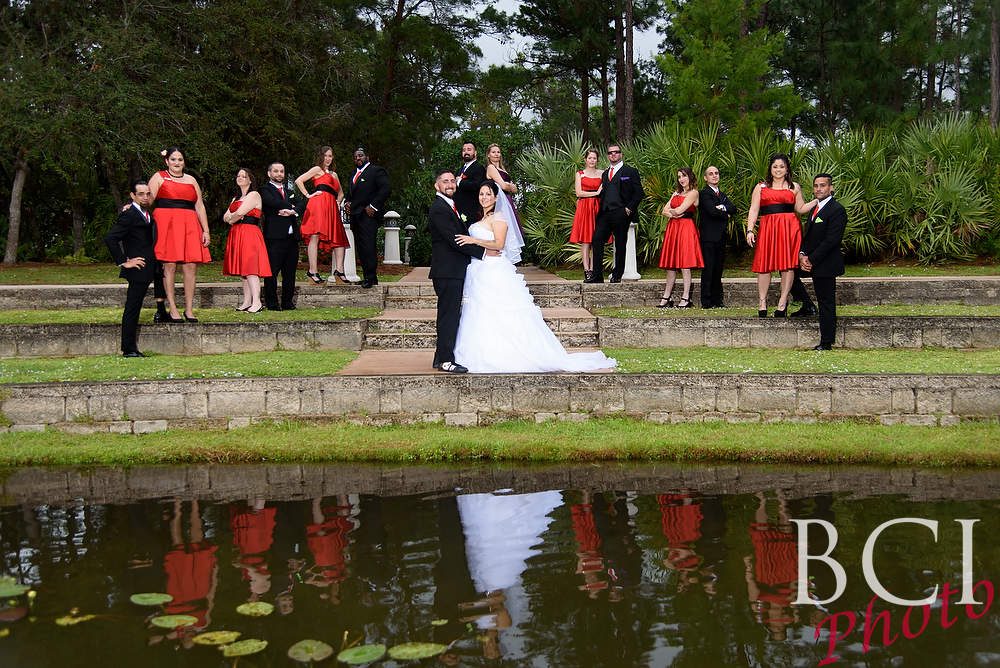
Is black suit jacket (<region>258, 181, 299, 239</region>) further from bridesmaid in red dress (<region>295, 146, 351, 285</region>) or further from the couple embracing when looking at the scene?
the couple embracing

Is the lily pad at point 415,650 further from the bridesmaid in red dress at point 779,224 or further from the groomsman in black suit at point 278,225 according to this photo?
the groomsman in black suit at point 278,225

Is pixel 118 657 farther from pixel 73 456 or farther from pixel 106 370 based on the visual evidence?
pixel 106 370

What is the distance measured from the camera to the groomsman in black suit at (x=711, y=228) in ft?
43.5

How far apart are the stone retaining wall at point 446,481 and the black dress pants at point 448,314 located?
2.11m

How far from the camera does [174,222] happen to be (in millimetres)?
11508

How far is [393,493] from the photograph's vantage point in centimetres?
675

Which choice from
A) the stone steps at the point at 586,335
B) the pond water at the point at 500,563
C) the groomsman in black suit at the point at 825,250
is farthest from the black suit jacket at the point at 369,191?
the pond water at the point at 500,563

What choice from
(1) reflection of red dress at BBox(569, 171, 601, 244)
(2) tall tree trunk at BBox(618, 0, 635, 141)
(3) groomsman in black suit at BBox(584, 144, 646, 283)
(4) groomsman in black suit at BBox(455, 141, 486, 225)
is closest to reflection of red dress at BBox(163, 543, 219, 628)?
(4) groomsman in black suit at BBox(455, 141, 486, 225)

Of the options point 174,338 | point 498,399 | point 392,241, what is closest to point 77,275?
point 392,241

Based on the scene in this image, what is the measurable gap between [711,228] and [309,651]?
34.1 feet

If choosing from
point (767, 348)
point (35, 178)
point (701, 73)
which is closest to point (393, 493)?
point (767, 348)

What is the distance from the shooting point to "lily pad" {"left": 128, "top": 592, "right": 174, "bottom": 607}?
4574mm

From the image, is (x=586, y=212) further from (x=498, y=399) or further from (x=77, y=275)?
(x=77, y=275)

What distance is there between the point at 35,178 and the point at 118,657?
2430cm
